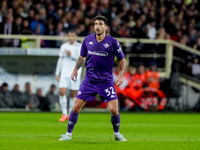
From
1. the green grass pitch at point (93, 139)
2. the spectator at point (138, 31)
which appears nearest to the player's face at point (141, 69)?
the spectator at point (138, 31)

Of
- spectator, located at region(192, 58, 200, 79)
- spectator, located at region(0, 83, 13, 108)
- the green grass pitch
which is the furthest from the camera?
spectator, located at region(192, 58, 200, 79)

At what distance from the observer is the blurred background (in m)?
19.8

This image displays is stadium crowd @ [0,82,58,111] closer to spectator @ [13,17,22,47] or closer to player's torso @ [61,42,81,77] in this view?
spectator @ [13,17,22,47]

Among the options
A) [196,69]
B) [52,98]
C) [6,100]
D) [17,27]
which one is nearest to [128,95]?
[52,98]

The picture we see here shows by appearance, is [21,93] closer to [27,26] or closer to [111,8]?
[27,26]

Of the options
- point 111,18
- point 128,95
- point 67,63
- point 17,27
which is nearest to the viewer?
point 67,63

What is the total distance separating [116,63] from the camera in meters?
21.2

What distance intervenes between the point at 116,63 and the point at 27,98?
396 centimetres

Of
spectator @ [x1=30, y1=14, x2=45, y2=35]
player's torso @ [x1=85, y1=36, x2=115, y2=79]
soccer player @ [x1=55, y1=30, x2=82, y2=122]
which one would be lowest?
soccer player @ [x1=55, y1=30, x2=82, y2=122]

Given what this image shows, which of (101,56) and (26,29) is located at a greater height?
(26,29)

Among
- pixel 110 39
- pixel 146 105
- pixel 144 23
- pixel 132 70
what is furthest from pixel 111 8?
pixel 110 39

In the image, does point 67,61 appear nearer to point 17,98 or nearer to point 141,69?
point 17,98

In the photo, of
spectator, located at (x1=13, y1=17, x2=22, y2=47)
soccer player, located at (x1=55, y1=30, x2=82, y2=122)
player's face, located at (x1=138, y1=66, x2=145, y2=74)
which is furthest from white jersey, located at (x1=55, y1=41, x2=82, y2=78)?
player's face, located at (x1=138, y1=66, x2=145, y2=74)

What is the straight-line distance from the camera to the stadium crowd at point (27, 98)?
1941 cm
